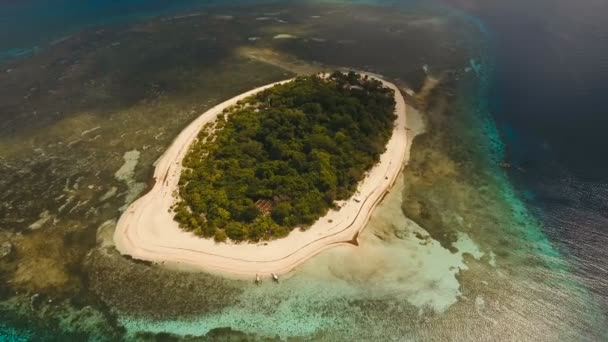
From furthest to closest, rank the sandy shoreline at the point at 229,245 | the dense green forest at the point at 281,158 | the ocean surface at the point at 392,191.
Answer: the dense green forest at the point at 281,158
the sandy shoreline at the point at 229,245
the ocean surface at the point at 392,191

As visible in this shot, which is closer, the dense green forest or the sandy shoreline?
the sandy shoreline

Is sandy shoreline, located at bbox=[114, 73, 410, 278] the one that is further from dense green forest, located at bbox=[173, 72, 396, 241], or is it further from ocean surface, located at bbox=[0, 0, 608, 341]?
ocean surface, located at bbox=[0, 0, 608, 341]

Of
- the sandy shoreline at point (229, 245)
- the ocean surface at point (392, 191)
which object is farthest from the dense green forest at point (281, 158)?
the ocean surface at point (392, 191)

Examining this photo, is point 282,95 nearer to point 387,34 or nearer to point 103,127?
point 103,127

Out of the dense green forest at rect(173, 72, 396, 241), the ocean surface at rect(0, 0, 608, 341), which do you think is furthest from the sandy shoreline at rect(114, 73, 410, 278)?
the ocean surface at rect(0, 0, 608, 341)

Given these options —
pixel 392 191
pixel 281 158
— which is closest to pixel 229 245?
pixel 281 158

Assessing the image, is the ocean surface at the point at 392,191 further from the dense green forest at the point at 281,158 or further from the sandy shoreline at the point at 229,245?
the dense green forest at the point at 281,158
